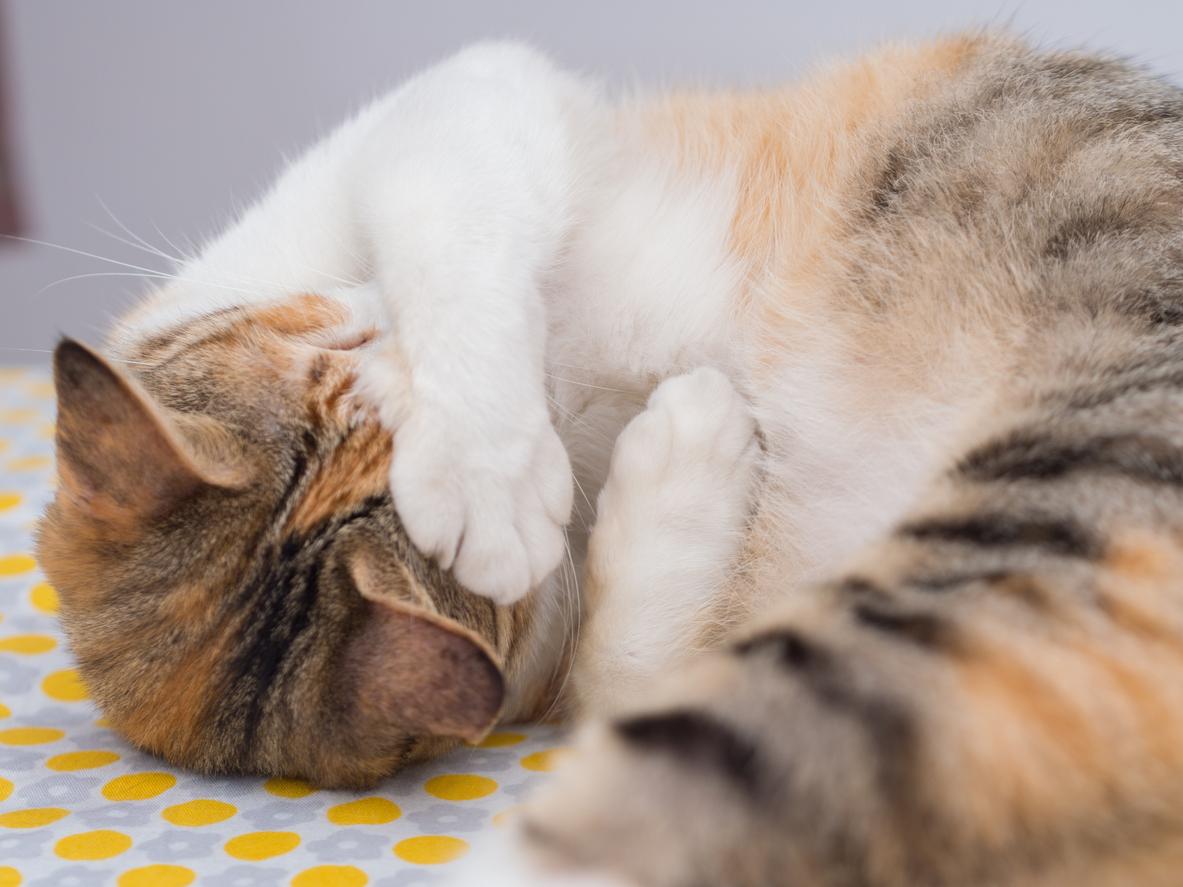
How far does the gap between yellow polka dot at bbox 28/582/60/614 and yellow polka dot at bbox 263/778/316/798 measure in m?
0.60

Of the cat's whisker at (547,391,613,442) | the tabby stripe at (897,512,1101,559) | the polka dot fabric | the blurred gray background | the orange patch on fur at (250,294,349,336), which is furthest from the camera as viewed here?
the blurred gray background

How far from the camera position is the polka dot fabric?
1.05m

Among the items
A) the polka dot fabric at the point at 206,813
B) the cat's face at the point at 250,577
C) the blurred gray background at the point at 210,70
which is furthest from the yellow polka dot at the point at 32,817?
the blurred gray background at the point at 210,70

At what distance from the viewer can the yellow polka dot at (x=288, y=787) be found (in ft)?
3.89

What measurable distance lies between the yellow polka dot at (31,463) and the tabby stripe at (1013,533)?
A: 1705 millimetres

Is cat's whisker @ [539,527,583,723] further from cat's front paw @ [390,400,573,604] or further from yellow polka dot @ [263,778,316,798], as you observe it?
yellow polka dot @ [263,778,316,798]

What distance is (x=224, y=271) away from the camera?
155cm

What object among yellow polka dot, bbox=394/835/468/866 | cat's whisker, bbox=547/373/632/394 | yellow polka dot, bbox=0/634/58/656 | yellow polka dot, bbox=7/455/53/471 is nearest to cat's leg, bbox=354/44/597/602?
cat's whisker, bbox=547/373/632/394

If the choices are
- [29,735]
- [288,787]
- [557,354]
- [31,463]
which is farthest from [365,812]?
[31,463]

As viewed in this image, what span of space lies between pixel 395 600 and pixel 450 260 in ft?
1.31

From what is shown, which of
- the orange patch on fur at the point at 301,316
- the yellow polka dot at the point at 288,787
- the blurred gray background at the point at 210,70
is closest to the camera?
the yellow polka dot at the point at 288,787

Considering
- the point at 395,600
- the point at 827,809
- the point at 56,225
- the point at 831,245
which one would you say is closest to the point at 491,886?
the point at 827,809

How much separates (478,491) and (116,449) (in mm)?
345

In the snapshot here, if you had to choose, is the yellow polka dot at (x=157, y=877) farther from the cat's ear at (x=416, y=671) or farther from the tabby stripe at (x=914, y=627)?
the tabby stripe at (x=914, y=627)
